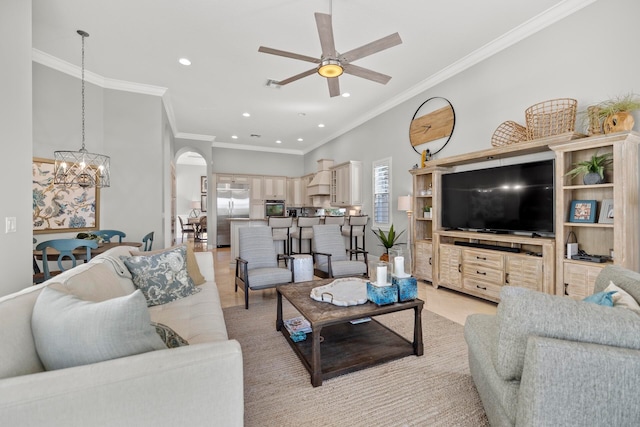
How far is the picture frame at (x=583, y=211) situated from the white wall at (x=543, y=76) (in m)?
0.78

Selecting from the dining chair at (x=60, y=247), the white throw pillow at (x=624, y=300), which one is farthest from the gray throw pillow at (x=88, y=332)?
the dining chair at (x=60, y=247)

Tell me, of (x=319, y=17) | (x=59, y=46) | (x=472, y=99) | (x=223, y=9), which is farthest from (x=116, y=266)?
(x=472, y=99)

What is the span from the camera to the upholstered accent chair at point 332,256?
13.0 feet

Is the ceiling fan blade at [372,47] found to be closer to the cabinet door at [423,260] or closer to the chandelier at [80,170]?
the cabinet door at [423,260]

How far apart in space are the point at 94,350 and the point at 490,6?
4.16 m

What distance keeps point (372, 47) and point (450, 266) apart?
9.61 ft

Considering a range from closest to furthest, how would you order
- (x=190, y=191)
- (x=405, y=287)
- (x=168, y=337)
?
1. (x=168, y=337)
2. (x=405, y=287)
3. (x=190, y=191)

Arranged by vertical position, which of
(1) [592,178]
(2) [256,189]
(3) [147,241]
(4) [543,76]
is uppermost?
(4) [543,76]

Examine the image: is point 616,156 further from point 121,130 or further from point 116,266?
point 121,130

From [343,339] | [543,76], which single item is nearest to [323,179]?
[543,76]

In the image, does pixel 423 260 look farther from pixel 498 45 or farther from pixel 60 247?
pixel 60 247

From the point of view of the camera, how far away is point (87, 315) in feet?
3.21

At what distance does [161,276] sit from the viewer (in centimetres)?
233

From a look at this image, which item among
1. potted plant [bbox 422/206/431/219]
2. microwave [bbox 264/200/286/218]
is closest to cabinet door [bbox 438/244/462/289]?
potted plant [bbox 422/206/431/219]
